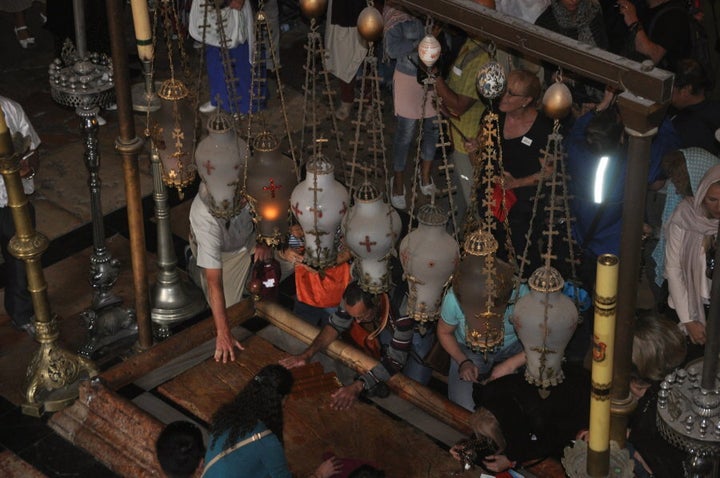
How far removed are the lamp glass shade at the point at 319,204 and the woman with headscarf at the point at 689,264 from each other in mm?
2627

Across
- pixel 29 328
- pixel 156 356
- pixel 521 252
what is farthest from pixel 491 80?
pixel 29 328

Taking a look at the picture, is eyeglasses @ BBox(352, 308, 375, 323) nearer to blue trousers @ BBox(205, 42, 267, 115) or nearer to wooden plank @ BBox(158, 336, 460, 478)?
wooden plank @ BBox(158, 336, 460, 478)

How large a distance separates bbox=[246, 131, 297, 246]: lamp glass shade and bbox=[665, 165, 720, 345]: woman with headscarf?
2631 mm

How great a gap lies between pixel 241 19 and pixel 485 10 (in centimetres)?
578

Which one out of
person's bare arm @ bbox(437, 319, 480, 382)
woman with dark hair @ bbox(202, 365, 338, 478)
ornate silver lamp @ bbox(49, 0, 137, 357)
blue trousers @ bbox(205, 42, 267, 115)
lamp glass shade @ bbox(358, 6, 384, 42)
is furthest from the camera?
blue trousers @ bbox(205, 42, 267, 115)

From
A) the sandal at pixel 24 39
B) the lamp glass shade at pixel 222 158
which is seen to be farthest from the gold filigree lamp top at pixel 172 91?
the sandal at pixel 24 39

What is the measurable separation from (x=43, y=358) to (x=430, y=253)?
3219 mm

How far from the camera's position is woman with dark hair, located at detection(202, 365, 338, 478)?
524 centimetres

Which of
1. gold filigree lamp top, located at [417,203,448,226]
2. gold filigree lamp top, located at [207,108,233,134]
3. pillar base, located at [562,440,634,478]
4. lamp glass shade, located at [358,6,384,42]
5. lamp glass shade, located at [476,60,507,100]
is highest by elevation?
lamp glass shade, located at [358,6,384,42]

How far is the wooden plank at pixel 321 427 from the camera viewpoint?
18.8 ft

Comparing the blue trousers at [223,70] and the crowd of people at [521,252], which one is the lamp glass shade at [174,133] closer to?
the crowd of people at [521,252]

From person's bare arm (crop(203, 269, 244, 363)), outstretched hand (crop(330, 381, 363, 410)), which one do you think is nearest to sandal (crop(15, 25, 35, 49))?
person's bare arm (crop(203, 269, 244, 363))

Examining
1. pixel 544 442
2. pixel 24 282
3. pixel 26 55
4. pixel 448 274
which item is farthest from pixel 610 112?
pixel 26 55

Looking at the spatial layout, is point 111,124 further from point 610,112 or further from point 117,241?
point 610,112
